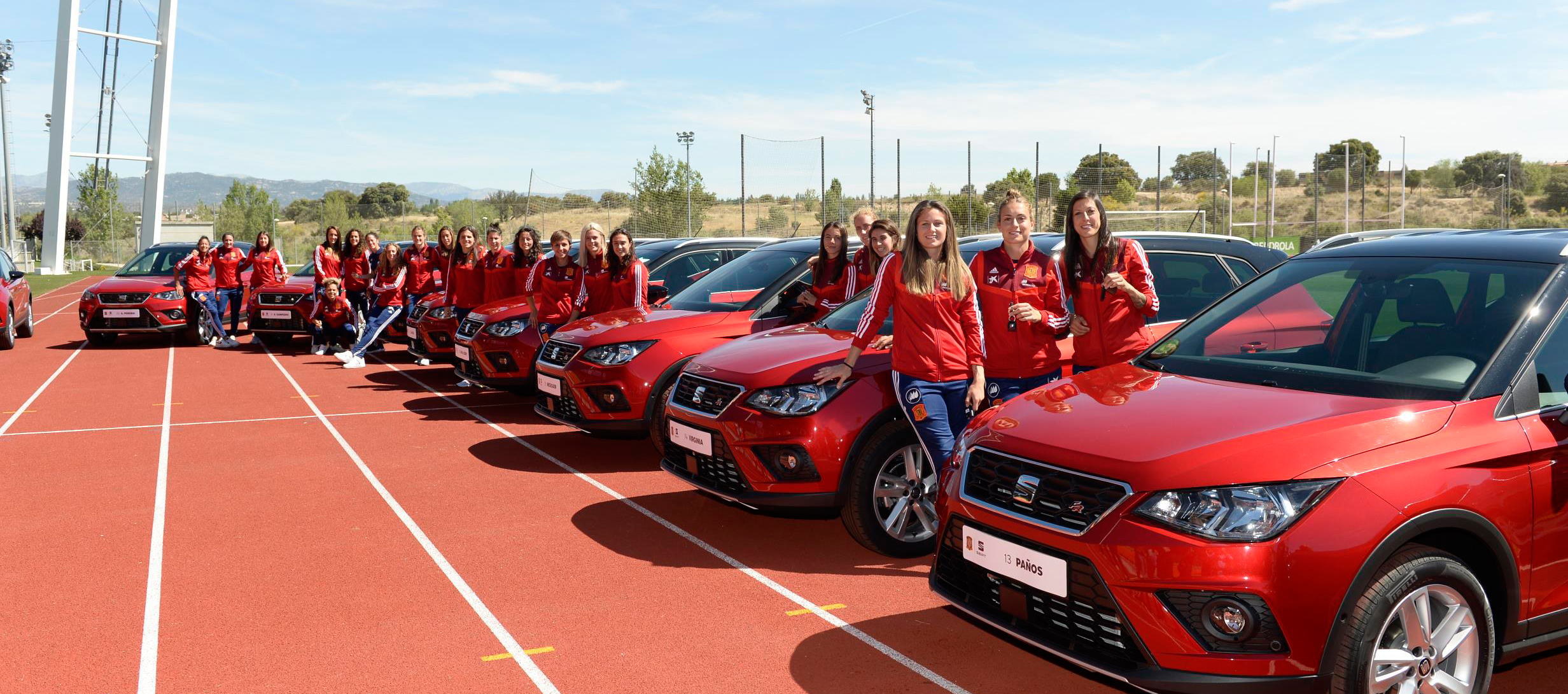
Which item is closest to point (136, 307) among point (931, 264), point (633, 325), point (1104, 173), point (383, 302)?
point (383, 302)

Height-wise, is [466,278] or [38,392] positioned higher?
[466,278]

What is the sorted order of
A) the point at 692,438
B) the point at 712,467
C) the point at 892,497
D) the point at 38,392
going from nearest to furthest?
the point at 892,497
the point at 712,467
the point at 692,438
the point at 38,392

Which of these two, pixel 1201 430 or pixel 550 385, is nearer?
pixel 1201 430

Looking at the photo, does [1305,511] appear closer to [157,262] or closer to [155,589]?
[155,589]

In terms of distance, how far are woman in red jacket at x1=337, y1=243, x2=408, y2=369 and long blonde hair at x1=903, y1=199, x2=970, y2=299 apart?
33.3ft

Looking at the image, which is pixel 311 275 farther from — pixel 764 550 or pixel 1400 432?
pixel 1400 432

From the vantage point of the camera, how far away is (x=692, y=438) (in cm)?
591

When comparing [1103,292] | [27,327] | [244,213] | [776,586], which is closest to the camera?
[776,586]

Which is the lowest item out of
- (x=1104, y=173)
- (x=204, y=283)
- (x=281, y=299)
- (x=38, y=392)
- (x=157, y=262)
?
(x=38, y=392)

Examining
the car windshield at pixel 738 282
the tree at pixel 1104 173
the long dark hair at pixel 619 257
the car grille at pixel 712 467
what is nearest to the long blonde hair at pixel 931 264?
the car grille at pixel 712 467

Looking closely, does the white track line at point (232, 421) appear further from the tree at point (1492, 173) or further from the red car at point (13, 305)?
the tree at point (1492, 173)

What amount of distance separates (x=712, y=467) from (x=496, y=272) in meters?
6.99

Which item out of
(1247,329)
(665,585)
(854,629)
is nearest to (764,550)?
(665,585)

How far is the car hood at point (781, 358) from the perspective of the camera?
221 inches
